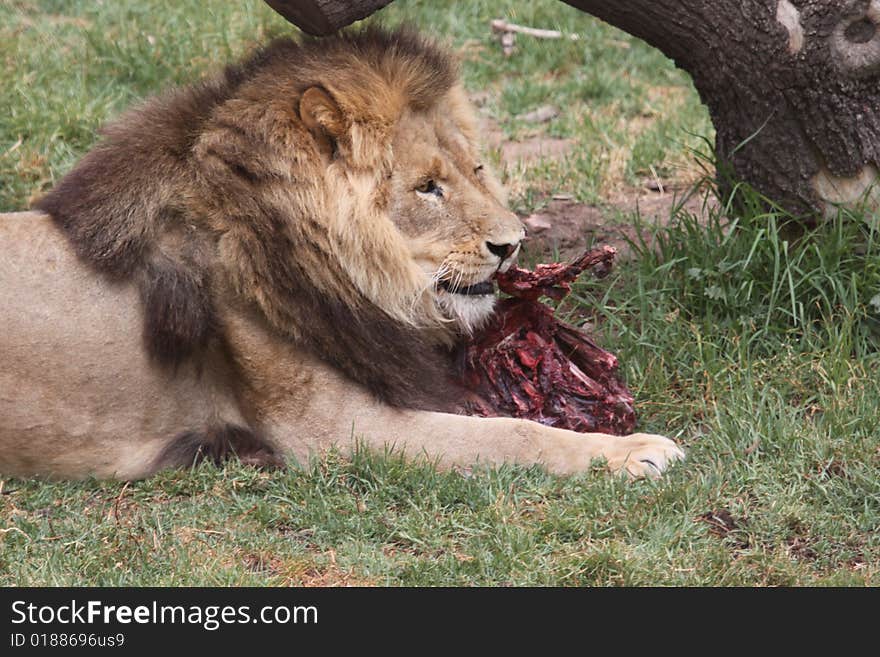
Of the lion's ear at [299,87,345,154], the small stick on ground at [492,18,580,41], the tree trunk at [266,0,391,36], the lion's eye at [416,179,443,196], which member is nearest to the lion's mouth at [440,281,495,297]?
the lion's eye at [416,179,443,196]

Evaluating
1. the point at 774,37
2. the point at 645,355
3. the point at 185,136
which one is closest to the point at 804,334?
the point at 645,355

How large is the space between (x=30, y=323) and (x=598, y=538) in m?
1.77

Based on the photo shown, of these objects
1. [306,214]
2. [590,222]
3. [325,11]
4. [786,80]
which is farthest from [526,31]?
[306,214]

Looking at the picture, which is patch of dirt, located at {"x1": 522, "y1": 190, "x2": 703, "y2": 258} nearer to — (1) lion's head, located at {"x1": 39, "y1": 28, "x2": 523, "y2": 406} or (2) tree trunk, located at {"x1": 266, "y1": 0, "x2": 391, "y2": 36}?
(1) lion's head, located at {"x1": 39, "y1": 28, "x2": 523, "y2": 406}

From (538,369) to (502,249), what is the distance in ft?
1.45

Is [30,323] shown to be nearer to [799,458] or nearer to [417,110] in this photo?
[417,110]

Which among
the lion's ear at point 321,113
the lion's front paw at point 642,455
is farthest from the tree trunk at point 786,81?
the lion's front paw at point 642,455

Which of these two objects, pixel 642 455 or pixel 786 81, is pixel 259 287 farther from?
pixel 786 81

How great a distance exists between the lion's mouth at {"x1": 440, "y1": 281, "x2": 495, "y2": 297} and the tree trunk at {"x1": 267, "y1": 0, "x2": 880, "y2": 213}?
967 mm

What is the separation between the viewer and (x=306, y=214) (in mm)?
4023

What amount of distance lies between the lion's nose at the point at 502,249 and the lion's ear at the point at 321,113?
568mm

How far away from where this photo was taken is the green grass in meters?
3.57

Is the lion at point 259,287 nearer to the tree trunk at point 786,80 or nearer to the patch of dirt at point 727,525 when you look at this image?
the patch of dirt at point 727,525

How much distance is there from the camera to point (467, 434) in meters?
4.09
